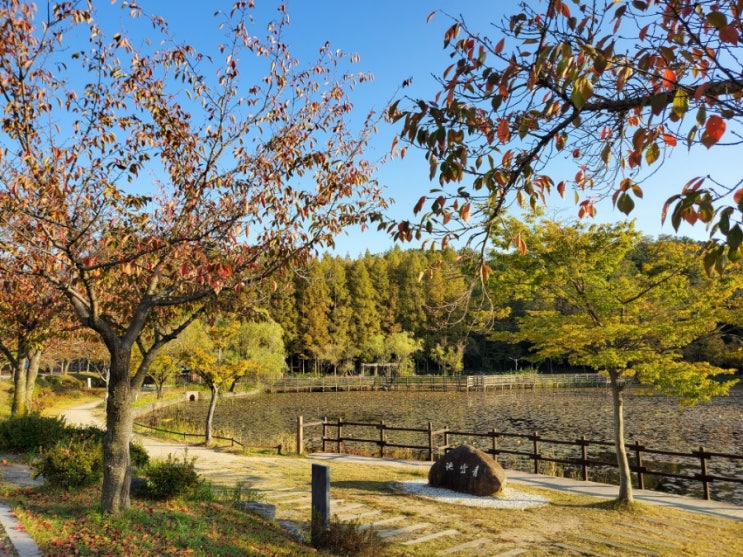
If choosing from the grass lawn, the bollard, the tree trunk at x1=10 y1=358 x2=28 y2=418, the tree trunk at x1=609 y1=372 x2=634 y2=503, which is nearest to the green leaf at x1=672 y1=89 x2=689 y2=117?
the grass lawn

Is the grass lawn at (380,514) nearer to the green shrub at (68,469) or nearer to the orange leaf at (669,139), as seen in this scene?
the green shrub at (68,469)

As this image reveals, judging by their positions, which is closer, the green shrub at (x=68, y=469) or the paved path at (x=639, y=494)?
the green shrub at (x=68, y=469)

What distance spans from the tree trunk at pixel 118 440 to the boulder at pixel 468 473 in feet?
22.0

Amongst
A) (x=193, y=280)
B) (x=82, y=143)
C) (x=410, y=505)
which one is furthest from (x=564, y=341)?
(x=82, y=143)

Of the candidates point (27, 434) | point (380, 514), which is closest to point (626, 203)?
point (380, 514)

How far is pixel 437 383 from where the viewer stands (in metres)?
48.0

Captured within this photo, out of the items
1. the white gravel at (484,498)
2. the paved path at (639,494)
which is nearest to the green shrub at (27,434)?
the white gravel at (484,498)

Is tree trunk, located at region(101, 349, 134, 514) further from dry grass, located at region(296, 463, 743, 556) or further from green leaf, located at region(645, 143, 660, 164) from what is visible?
green leaf, located at region(645, 143, 660, 164)

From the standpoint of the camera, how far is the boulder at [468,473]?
10.8 meters

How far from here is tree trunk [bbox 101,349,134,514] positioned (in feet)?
20.2

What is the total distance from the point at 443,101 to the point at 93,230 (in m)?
4.77

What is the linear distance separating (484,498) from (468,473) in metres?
0.60

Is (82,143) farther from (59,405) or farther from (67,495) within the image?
(59,405)

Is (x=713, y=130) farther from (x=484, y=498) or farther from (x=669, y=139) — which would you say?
(x=484, y=498)
